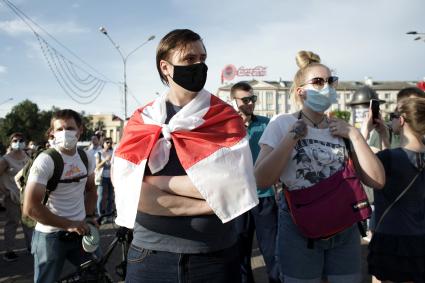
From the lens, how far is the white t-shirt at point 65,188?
117 inches

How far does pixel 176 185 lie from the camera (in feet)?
5.81

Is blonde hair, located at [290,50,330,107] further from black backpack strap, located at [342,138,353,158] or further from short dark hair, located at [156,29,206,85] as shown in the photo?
short dark hair, located at [156,29,206,85]

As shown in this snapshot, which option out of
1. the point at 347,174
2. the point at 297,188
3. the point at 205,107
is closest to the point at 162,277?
the point at 205,107

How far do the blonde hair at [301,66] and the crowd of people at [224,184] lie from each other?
1 centimetres

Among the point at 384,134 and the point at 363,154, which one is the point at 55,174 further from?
the point at 384,134

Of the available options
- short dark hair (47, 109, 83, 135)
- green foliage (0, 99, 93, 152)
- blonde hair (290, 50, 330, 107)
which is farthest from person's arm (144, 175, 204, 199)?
green foliage (0, 99, 93, 152)

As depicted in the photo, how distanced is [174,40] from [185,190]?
759 millimetres

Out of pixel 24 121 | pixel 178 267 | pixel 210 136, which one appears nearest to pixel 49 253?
pixel 178 267

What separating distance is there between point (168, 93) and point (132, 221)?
70 centimetres

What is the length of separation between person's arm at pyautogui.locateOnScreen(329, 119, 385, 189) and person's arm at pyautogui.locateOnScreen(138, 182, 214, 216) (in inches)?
41.9

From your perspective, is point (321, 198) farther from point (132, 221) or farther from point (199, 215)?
point (132, 221)

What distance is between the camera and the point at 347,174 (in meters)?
2.32

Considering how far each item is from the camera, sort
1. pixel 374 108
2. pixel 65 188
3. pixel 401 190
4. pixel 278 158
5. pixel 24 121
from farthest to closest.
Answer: pixel 24 121 → pixel 65 188 → pixel 374 108 → pixel 401 190 → pixel 278 158

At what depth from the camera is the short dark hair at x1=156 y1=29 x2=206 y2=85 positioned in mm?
1925
